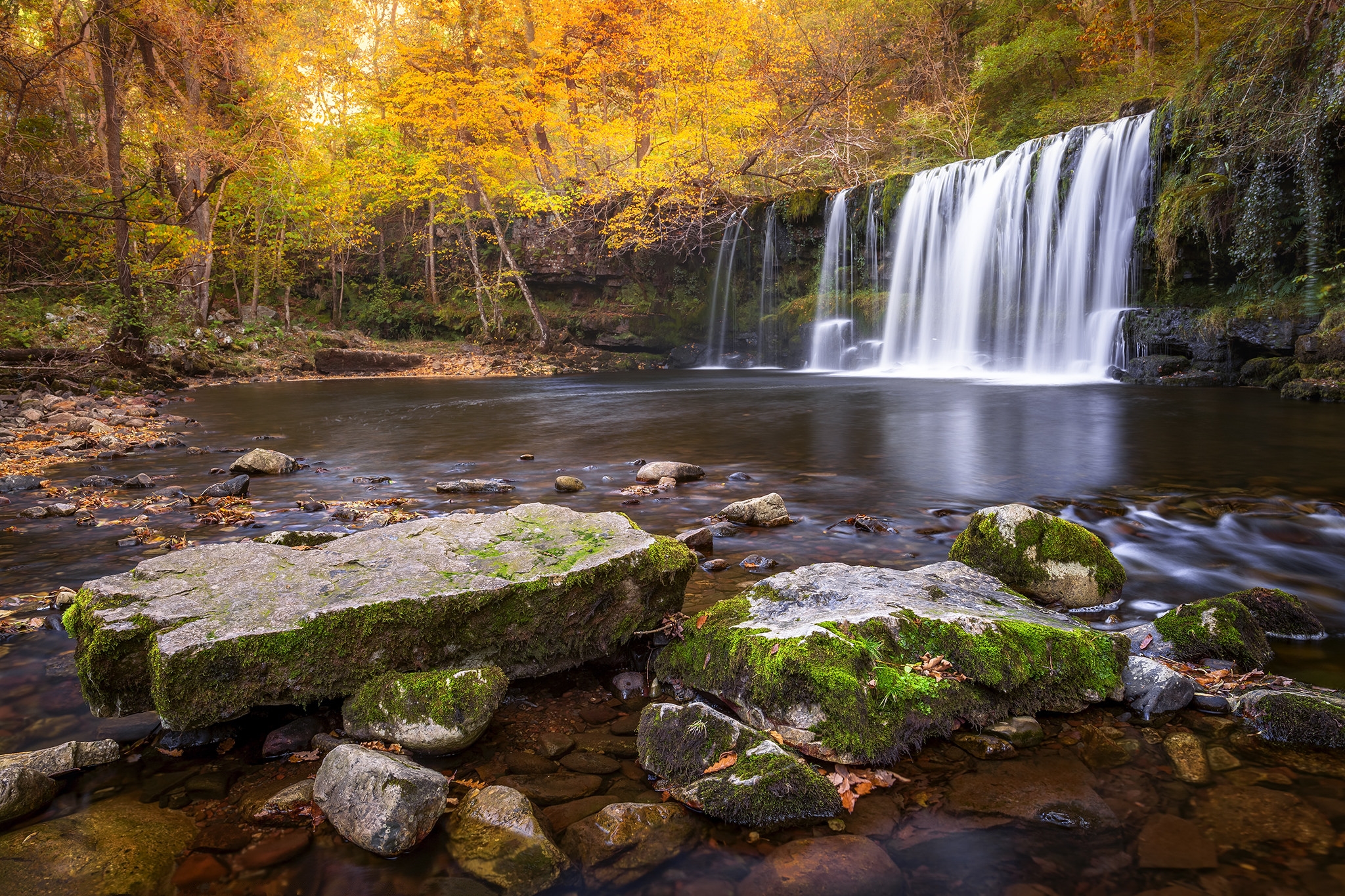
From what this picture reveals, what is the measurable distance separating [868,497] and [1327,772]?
392cm

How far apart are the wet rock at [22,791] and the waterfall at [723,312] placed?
25.4m

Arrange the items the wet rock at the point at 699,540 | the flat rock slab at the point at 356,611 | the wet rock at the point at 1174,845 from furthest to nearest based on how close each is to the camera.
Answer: the wet rock at the point at 699,540 < the flat rock slab at the point at 356,611 < the wet rock at the point at 1174,845

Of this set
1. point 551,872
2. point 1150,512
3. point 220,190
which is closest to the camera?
point 551,872

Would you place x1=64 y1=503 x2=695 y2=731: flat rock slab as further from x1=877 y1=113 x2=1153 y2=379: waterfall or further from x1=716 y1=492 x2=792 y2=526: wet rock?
x1=877 y1=113 x2=1153 y2=379: waterfall

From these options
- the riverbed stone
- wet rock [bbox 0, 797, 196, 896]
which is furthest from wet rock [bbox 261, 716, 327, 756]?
the riverbed stone

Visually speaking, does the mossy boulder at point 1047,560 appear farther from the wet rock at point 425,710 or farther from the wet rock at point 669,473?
the wet rock at point 669,473

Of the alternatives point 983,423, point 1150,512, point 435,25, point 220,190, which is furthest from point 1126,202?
point 435,25

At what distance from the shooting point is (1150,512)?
215 inches

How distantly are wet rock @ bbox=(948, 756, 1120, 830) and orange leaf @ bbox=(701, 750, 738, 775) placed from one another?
2.26 feet

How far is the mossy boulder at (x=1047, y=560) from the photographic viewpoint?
358 centimetres

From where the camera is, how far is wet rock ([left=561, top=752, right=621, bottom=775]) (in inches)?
92.8

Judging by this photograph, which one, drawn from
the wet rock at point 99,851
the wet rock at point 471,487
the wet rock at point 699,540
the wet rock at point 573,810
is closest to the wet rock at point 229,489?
the wet rock at point 471,487

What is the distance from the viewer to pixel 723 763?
7.16 ft

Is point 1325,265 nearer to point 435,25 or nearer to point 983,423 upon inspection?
point 983,423
